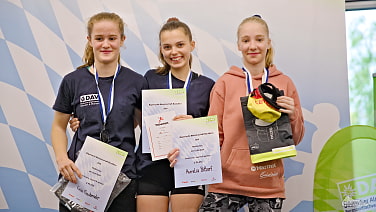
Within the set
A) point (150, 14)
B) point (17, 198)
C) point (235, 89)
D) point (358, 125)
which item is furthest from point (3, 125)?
point (358, 125)

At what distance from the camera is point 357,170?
9.23 ft

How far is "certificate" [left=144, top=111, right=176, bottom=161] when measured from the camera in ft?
7.71

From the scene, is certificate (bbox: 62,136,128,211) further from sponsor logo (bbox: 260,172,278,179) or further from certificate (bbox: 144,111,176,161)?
sponsor logo (bbox: 260,172,278,179)

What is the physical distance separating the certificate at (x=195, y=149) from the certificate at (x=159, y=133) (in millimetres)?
53

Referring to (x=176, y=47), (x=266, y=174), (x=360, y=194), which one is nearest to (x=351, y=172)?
(x=360, y=194)

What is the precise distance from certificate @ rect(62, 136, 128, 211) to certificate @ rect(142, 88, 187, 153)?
20cm

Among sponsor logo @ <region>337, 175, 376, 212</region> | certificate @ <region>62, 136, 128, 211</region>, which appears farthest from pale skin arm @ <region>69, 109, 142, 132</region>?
sponsor logo @ <region>337, 175, 376, 212</region>

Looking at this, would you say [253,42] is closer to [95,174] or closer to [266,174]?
[266,174]

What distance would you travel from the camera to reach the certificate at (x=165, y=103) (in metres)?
2.38

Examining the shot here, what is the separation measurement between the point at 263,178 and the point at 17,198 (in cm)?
184

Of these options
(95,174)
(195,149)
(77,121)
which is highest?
(77,121)

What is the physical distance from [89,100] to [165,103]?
422mm

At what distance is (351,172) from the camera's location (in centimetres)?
282

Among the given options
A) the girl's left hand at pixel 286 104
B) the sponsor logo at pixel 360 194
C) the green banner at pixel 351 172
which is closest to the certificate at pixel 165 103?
the girl's left hand at pixel 286 104
